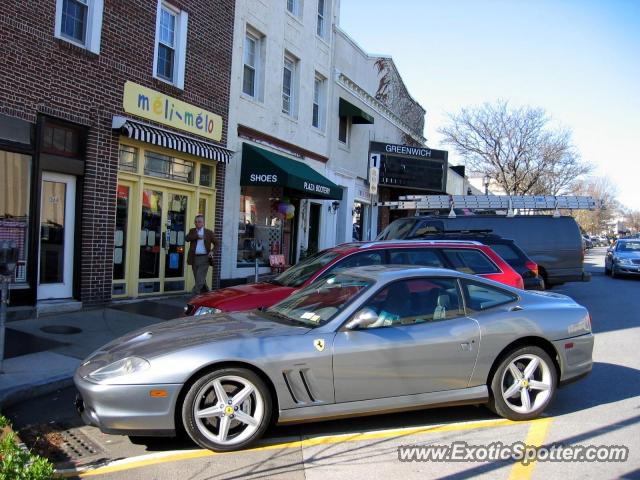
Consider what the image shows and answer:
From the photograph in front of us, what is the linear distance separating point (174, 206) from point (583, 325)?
28.6ft

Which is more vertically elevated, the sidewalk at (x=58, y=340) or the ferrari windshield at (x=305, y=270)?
the ferrari windshield at (x=305, y=270)

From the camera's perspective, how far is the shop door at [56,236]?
29.9ft

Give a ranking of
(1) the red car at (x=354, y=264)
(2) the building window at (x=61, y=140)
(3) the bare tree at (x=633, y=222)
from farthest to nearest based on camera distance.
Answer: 1. (3) the bare tree at (x=633, y=222)
2. (2) the building window at (x=61, y=140)
3. (1) the red car at (x=354, y=264)

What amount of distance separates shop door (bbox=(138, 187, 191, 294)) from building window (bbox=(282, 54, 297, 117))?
524cm

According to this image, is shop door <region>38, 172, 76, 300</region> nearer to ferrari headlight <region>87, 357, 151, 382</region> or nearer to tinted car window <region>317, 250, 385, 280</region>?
tinted car window <region>317, 250, 385, 280</region>

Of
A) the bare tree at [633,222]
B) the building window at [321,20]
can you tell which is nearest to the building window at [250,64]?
the building window at [321,20]

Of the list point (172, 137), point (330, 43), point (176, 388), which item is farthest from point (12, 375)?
point (330, 43)

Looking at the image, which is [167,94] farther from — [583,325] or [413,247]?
[583,325]

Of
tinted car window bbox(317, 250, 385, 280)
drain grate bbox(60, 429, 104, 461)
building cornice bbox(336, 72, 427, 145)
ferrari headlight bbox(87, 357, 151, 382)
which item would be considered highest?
building cornice bbox(336, 72, 427, 145)

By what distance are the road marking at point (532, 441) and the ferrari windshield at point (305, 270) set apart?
2982 millimetres

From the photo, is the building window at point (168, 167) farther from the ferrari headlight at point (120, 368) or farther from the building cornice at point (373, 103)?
the building cornice at point (373, 103)

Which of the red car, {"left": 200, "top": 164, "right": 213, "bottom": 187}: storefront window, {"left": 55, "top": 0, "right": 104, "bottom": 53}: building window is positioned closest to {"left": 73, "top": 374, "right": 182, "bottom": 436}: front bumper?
the red car

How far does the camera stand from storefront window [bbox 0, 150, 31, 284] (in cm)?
843

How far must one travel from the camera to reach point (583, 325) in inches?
215
